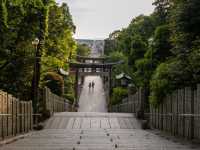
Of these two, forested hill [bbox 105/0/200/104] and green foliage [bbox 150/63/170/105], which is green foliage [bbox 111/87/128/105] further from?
green foliage [bbox 150/63/170/105]

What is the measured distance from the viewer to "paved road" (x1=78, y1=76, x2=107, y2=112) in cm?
7301

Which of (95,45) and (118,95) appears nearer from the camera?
(118,95)

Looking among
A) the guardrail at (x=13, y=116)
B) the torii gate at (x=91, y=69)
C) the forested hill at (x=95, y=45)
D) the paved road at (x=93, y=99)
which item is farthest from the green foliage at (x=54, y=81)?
the forested hill at (x=95, y=45)

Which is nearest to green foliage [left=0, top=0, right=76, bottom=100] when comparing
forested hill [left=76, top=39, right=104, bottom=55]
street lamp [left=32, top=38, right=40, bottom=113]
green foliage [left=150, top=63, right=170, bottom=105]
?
street lamp [left=32, top=38, right=40, bottom=113]

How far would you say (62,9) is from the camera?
45031 millimetres

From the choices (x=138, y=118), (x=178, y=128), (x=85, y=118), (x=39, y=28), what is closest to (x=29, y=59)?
(x=39, y=28)

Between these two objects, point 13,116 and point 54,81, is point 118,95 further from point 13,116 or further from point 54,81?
point 13,116

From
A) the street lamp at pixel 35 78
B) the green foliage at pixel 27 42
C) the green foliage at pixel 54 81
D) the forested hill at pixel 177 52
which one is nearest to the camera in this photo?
the forested hill at pixel 177 52

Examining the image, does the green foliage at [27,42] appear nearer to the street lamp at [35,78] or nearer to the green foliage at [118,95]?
the street lamp at [35,78]

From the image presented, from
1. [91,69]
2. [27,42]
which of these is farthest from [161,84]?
[91,69]

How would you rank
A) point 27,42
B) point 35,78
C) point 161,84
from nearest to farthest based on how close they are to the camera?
point 161,84
point 27,42
point 35,78

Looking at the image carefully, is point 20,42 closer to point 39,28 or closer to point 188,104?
point 39,28

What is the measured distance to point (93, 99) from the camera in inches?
3369

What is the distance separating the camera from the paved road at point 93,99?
73.0 metres
